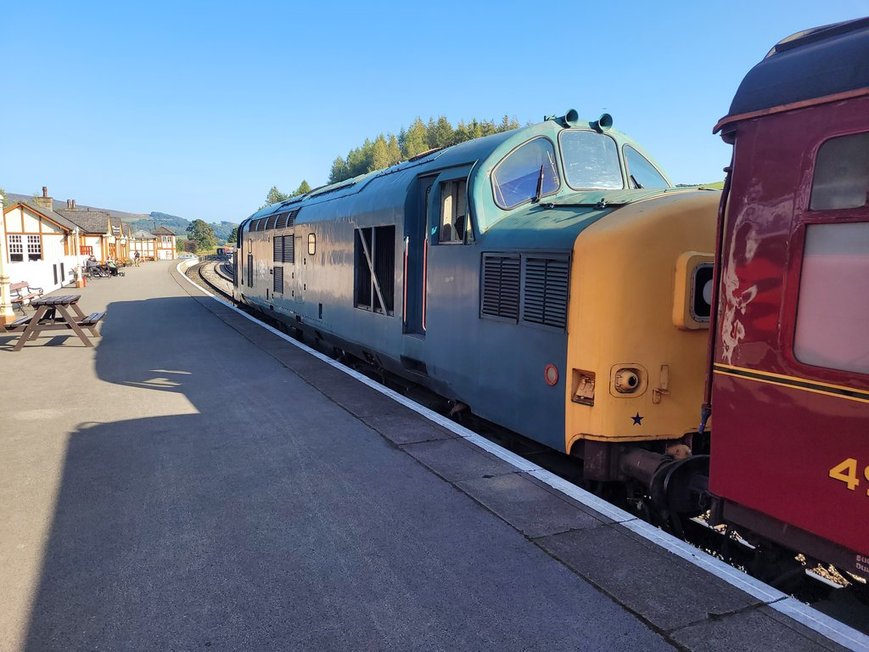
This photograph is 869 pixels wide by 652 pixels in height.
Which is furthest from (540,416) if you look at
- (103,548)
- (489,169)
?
(103,548)

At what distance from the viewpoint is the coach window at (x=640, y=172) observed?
6.32 meters

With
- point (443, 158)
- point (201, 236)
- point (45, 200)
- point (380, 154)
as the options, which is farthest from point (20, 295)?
point (201, 236)

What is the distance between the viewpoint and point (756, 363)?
304 centimetres

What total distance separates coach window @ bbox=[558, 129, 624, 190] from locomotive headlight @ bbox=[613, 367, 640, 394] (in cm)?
241

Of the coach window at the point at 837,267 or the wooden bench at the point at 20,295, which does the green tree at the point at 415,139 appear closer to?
the wooden bench at the point at 20,295

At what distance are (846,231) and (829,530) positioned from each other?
141 cm

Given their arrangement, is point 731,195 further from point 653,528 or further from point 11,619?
point 11,619

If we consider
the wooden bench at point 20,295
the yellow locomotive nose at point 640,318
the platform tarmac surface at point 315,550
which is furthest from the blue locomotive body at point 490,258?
the wooden bench at point 20,295

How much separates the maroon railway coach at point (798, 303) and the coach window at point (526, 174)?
2676 millimetres

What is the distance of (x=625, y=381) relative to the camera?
4258 millimetres

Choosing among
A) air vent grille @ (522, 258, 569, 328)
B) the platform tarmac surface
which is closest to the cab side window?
air vent grille @ (522, 258, 569, 328)

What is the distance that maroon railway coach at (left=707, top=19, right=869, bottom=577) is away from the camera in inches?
104

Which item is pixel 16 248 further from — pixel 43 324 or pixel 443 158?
pixel 443 158

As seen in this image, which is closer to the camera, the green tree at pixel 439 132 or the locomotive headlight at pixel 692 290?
the locomotive headlight at pixel 692 290
